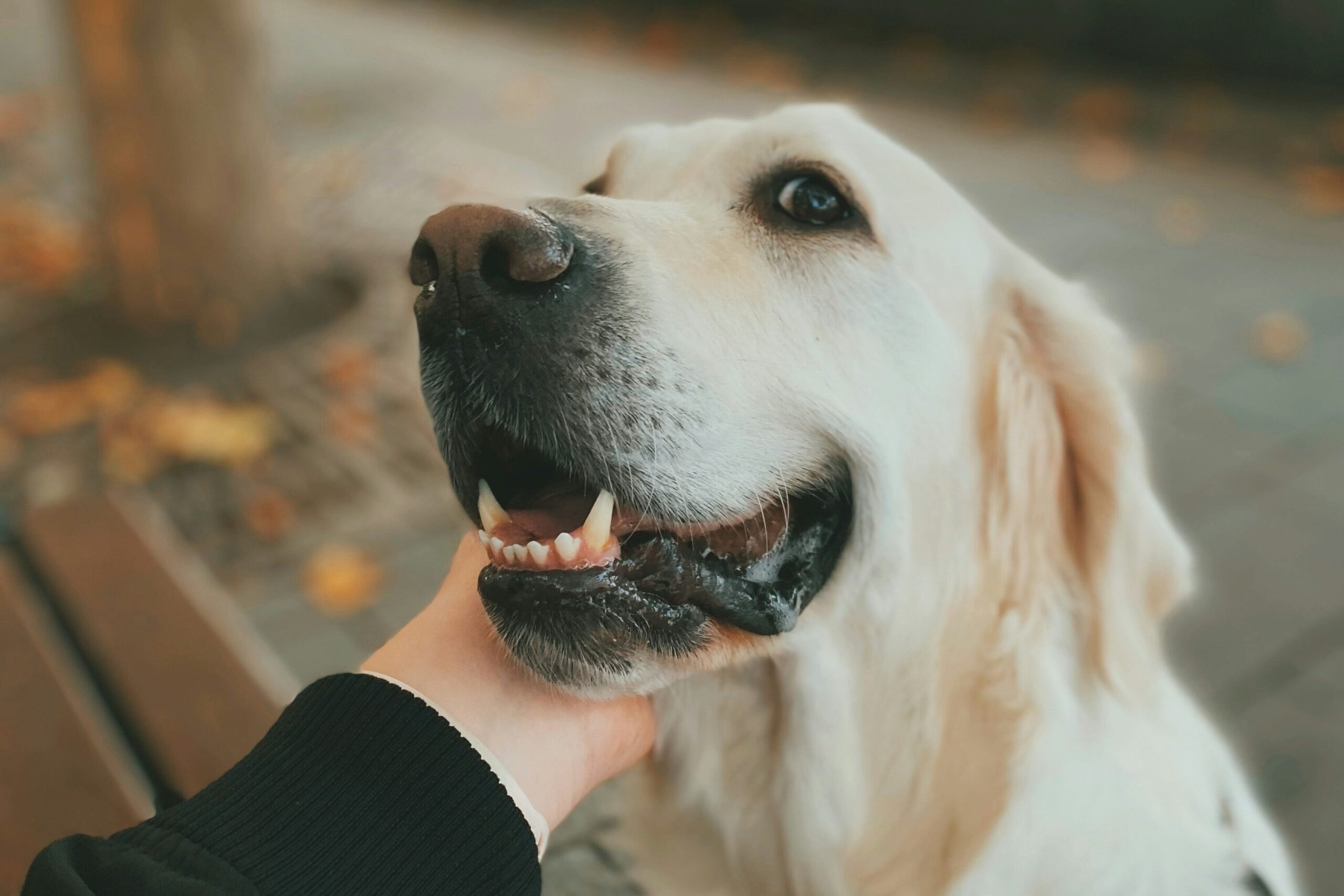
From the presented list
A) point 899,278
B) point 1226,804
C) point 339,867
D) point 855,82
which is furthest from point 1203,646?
point 855,82

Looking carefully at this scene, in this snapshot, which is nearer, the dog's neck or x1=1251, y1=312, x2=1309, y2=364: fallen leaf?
the dog's neck

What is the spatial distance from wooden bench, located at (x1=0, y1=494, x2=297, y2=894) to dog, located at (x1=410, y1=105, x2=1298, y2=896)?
0.57 m

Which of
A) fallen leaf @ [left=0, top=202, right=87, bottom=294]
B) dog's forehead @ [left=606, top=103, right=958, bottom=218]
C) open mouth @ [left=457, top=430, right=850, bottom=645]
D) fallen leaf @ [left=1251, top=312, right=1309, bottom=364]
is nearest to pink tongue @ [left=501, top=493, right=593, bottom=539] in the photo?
open mouth @ [left=457, top=430, right=850, bottom=645]

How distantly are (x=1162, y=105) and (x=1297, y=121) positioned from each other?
0.76 metres

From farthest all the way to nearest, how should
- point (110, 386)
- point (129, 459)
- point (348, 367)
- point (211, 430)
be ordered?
point (348, 367), point (110, 386), point (211, 430), point (129, 459)

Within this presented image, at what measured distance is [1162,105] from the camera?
6508mm

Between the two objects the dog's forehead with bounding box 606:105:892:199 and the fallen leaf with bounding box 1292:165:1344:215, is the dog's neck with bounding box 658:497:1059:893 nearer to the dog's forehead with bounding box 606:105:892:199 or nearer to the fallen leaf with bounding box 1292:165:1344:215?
the dog's forehead with bounding box 606:105:892:199

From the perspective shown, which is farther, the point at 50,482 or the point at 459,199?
the point at 459,199

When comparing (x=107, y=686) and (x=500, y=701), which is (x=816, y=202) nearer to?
(x=500, y=701)

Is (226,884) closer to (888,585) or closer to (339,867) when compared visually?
(339,867)

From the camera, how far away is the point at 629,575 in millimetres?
1295

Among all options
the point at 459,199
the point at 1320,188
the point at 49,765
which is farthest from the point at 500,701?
the point at 1320,188

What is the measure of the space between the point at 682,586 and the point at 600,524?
0.47 ft

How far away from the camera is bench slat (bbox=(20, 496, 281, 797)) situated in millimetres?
1535
